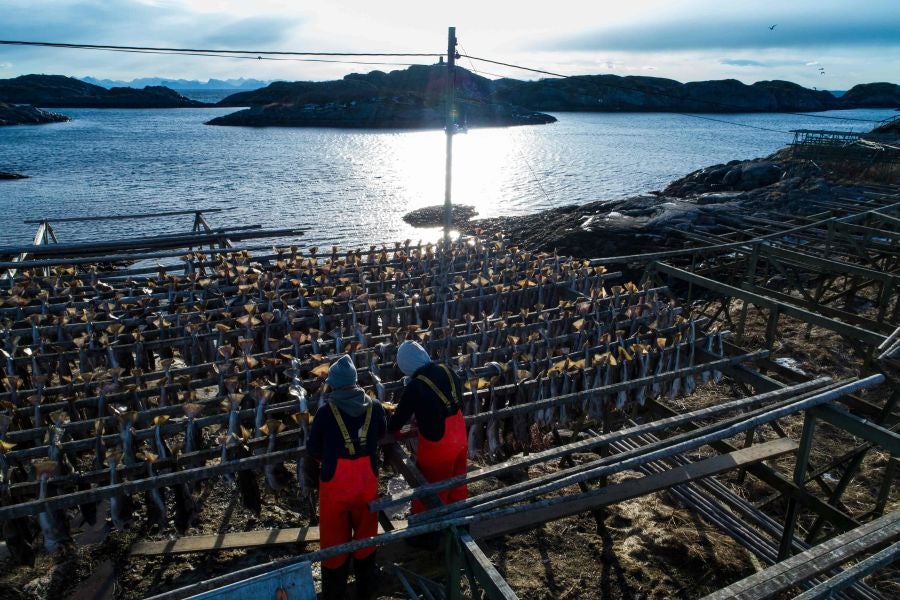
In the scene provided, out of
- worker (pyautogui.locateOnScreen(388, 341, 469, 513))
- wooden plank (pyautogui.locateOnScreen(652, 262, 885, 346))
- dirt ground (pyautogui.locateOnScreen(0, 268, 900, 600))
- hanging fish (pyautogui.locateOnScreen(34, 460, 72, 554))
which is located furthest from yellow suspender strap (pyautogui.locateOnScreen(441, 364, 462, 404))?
wooden plank (pyautogui.locateOnScreen(652, 262, 885, 346))

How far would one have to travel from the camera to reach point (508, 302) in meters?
10.1

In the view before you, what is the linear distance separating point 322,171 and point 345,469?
6683 cm

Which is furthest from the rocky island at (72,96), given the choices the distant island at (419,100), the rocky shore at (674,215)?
the rocky shore at (674,215)

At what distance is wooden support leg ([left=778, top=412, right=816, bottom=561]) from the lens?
20.7ft

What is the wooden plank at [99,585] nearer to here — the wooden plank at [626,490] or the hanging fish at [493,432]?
the wooden plank at [626,490]

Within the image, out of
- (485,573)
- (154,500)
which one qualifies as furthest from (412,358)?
(154,500)

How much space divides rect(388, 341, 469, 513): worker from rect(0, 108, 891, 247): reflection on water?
22658 millimetres

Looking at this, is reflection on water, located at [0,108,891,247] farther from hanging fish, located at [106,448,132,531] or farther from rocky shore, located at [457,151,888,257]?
hanging fish, located at [106,448,132,531]

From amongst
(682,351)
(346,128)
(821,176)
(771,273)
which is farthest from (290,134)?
(682,351)

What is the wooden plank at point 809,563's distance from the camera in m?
3.69

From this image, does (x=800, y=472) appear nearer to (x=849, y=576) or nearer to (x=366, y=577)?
(x=849, y=576)

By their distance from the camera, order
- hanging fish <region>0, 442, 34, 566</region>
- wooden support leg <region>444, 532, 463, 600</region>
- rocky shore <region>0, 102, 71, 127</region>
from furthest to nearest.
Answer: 1. rocky shore <region>0, 102, 71, 127</region>
2. hanging fish <region>0, 442, 34, 566</region>
3. wooden support leg <region>444, 532, 463, 600</region>

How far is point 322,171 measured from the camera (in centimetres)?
6819

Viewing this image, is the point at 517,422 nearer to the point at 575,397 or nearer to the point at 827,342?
the point at 575,397
